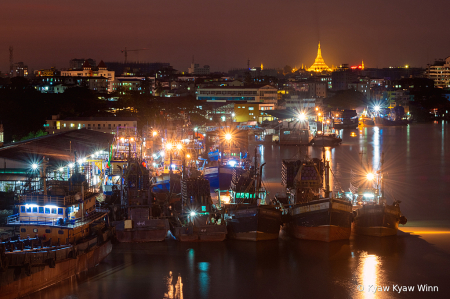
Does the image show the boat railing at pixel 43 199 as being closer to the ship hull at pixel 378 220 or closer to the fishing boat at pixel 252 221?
the fishing boat at pixel 252 221

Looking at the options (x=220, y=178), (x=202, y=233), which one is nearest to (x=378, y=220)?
(x=202, y=233)

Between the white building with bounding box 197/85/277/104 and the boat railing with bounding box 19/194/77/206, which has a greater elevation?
the white building with bounding box 197/85/277/104

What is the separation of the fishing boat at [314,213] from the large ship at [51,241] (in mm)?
3447

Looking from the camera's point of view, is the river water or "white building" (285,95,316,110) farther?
"white building" (285,95,316,110)

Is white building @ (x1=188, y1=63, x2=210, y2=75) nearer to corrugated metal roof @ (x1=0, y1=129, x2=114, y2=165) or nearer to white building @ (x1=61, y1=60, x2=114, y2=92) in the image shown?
white building @ (x1=61, y1=60, x2=114, y2=92)

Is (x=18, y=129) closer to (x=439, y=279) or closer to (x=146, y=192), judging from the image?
(x=146, y=192)

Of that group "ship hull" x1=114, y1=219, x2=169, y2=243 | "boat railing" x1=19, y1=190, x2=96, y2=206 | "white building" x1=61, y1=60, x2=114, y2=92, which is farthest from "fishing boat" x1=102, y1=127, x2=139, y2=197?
"white building" x1=61, y1=60, x2=114, y2=92

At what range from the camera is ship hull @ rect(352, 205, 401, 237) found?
915 cm

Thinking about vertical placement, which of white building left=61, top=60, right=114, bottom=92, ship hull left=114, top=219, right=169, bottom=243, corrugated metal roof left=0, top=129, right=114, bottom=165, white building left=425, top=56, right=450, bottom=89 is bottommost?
ship hull left=114, top=219, right=169, bottom=243

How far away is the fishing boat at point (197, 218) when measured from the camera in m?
8.88

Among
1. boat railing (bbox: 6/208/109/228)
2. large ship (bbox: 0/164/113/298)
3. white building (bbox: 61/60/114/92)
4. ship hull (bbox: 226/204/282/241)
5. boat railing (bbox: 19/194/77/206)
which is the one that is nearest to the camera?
large ship (bbox: 0/164/113/298)

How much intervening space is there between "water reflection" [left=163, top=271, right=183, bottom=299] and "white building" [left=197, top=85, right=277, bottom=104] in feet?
91.9

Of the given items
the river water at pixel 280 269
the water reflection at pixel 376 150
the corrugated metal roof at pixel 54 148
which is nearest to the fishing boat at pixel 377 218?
the river water at pixel 280 269

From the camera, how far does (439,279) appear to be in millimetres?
7535
